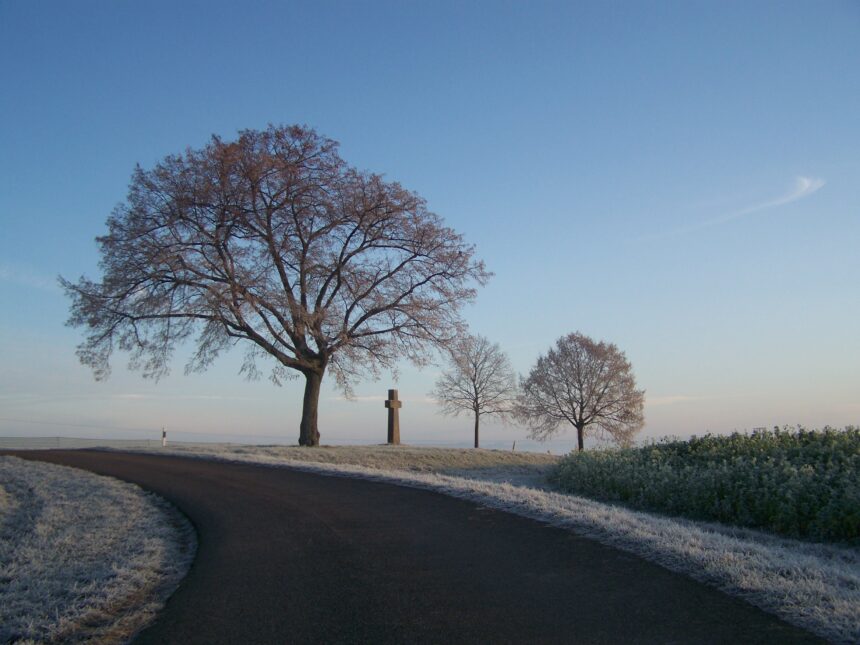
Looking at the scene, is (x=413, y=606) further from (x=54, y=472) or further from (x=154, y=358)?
(x=154, y=358)

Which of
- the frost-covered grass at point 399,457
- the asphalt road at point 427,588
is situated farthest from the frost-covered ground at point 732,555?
the frost-covered grass at point 399,457

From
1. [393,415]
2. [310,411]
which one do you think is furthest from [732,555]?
Answer: [393,415]

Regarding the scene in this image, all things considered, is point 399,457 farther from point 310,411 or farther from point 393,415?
point 393,415

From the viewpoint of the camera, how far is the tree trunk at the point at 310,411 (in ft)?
96.1

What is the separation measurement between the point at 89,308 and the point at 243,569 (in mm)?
22418

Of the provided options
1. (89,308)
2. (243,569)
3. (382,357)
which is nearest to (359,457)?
(382,357)

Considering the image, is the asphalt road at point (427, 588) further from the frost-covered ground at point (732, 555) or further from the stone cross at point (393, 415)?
the stone cross at point (393, 415)

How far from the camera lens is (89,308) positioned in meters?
26.3

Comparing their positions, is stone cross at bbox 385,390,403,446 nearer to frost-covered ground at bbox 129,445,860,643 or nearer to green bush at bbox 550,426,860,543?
green bush at bbox 550,426,860,543

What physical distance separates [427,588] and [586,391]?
3947 cm

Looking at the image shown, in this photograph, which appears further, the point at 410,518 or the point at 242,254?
the point at 242,254

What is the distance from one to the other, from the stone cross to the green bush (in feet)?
46.9

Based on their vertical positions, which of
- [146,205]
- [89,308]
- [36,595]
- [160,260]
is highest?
[146,205]

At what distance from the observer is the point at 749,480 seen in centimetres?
1410
